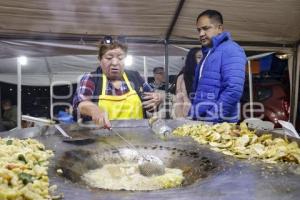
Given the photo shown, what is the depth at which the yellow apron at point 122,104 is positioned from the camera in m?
3.39

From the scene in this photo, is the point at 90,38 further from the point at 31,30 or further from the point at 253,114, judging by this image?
the point at 253,114

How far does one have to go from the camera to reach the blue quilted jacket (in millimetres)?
3127

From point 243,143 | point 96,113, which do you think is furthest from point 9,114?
Result: point 243,143

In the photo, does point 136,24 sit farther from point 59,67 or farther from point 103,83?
point 59,67

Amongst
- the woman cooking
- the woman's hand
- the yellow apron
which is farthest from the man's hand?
the woman's hand

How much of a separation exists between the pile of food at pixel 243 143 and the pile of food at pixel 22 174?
3.68ft

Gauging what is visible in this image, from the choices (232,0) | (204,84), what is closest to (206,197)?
(204,84)

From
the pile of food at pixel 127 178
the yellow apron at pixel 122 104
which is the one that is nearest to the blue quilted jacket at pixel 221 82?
the yellow apron at pixel 122 104

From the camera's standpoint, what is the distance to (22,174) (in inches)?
52.4

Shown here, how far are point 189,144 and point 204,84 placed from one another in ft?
3.54

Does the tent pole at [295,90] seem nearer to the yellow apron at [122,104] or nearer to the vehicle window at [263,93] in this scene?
the vehicle window at [263,93]

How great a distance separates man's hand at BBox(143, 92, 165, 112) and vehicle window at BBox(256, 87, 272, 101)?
4.42 metres

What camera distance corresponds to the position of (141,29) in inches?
175

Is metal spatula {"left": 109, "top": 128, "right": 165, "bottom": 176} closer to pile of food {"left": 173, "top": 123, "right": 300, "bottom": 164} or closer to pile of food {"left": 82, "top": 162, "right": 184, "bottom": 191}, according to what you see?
pile of food {"left": 82, "top": 162, "right": 184, "bottom": 191}
